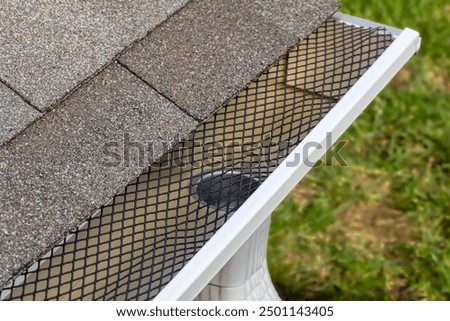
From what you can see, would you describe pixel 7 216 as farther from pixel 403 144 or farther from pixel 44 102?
pixel 403 144

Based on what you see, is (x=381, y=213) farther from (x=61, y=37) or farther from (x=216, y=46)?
(x=61, y=37)

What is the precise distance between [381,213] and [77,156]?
2959mm

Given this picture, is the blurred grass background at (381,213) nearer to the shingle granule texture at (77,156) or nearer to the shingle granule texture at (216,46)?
the shingle granule texture at (216,46)

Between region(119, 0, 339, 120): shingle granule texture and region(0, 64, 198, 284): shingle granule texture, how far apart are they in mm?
77

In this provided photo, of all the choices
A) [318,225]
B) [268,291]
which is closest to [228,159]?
[268,291]

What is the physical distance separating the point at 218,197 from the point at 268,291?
149cm

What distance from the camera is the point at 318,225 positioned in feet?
16.1

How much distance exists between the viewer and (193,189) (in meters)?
2.62

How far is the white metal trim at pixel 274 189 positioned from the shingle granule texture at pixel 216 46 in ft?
1.05

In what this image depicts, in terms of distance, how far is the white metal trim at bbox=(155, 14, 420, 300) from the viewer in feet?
7.35

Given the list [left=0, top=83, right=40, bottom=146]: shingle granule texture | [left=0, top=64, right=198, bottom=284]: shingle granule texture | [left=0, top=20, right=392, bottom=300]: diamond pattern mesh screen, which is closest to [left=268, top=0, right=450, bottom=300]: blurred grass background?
[left=0, top=20, right=392, bottom=300]: diamond pattern mesh screen

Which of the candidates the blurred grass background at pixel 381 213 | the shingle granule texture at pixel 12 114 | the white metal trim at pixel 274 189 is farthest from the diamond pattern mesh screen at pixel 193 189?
the blurred grass background at pixel 381 213

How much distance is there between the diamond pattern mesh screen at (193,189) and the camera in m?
2.40
